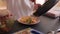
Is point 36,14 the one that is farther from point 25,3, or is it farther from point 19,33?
point 19,33

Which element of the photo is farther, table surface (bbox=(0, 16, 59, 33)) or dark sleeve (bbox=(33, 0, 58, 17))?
dark sleeve (bbox=(33, 0, 58, 17))

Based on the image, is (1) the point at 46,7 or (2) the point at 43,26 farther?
(1) the point at 46,7

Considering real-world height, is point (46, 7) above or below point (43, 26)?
above

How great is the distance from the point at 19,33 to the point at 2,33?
13 cm

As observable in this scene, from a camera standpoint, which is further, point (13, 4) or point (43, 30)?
point (13, 4)

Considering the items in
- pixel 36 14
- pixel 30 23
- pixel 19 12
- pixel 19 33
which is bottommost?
pixel 19 33

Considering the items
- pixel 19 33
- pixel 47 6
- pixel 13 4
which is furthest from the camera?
pixel 13 4

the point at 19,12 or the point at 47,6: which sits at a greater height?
the point at 19,12

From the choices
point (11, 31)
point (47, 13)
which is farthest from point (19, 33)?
point (47, 13)

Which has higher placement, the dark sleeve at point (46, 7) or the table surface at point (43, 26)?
the dark sleeve at point (46, 7)

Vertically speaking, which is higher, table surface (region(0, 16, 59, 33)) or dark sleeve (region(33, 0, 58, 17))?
dark sleeve (region(33, 0, 58, 17))

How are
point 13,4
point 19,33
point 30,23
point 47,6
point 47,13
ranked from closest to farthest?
point 19,33, point 30,23, point 47,6, point 47,13, point 13,4

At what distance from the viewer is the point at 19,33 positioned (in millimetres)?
986

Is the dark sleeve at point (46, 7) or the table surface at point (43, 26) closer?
the table surface at point (43, 26)
